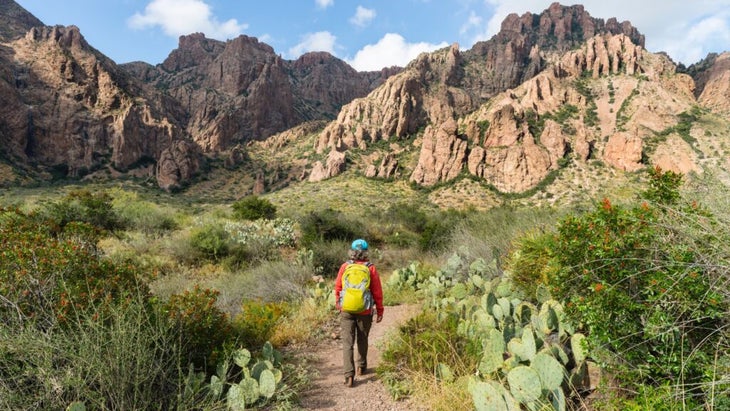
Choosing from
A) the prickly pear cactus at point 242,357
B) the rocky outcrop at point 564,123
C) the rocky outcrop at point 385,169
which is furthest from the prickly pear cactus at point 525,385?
the rocky outcrop at point 385,169

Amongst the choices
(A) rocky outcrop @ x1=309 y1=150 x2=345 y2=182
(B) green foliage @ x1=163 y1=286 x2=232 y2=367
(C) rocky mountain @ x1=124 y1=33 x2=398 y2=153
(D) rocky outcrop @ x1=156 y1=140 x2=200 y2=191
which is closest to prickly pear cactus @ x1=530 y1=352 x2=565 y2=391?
(B) green foliage @ x1=163 y1=286 x2=232 y2=367

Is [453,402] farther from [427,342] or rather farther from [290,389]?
[290,389]

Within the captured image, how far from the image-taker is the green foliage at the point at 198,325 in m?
4.20

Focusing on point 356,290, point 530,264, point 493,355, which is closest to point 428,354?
point 493,355

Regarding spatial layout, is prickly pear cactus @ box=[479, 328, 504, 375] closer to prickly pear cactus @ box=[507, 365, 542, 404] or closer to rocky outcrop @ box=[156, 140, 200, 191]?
prickly pear cactus @ box=[507, 365, 542, 404]

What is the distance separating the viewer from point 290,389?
422cm

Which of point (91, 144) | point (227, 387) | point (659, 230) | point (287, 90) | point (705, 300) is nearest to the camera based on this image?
point (705, 300)

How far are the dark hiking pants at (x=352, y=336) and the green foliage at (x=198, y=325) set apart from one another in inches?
65.6

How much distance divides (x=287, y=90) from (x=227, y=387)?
123 metres

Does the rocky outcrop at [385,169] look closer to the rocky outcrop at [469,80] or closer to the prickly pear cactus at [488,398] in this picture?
the rocky outcrop at [469,80]

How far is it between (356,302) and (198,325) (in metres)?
2.07

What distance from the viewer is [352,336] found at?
191 inches

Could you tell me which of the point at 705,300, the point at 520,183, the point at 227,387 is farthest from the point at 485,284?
the point at 520,183

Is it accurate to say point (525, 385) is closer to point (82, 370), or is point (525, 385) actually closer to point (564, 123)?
point (82, 370)
